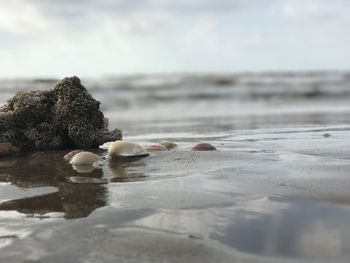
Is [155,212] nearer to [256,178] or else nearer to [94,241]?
[94,241]

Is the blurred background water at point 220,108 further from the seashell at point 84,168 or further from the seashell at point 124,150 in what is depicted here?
the seashell at point 84,168

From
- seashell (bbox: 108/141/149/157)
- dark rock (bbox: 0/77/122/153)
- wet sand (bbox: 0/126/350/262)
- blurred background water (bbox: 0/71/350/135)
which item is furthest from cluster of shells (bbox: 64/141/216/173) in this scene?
blurred background water (bbox: 0/71/350/135)

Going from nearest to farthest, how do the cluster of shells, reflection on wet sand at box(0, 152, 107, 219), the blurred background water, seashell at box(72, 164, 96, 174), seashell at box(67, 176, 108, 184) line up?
reflection on wet sand at box(0, 152, 107, 219), seashell at box(67, 176, 108, 184), seashell at box(72, 164, 96, 174), the cluster of shells, the blurred background water

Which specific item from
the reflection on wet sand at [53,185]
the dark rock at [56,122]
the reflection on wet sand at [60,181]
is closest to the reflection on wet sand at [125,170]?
the reflection on wet sand at [60,181]

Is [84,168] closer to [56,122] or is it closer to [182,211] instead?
[56,122]

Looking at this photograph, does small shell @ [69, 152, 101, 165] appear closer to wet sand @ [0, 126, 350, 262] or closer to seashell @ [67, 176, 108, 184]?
wet sand @ [0, 126, 350, 262]

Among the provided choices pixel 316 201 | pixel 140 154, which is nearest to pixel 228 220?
pixel 316 201
